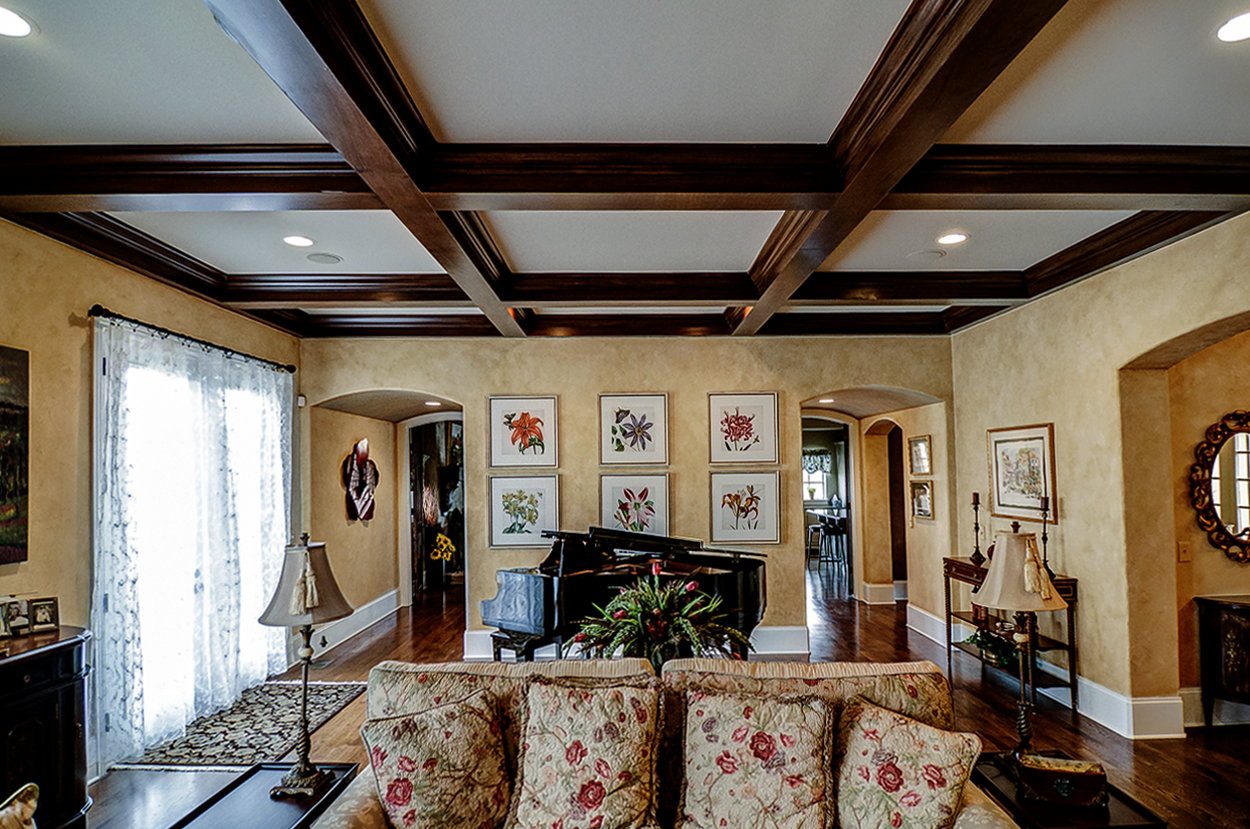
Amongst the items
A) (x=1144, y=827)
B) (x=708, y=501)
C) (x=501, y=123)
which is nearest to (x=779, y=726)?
(x=1144, y=827)

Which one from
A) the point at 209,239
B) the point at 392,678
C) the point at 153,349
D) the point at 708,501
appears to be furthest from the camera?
the point at 708,501

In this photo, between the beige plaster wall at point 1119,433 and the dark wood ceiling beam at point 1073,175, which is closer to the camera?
the dark wood ceiling beam at point 1073,175

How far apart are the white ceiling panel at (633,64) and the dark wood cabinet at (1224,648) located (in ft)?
12.9

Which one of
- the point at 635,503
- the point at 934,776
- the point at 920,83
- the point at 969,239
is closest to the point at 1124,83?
the point at 920,83

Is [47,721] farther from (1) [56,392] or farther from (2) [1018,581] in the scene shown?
(2) [1018,581]

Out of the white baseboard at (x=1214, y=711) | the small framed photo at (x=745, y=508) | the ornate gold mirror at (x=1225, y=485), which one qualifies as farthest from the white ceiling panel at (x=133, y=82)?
the white baseboard at (x=1214, y=711)

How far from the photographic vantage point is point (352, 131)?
2377 mm

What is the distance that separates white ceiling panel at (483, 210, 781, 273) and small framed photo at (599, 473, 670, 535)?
2.19 m

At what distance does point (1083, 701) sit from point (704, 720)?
379cm

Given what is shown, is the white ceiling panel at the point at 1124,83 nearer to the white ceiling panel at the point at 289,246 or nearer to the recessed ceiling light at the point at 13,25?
the white ceiling panel at the point at 289,246

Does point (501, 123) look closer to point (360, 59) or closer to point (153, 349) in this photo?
point (360, 59)

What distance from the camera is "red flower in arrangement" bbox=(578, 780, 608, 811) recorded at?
2.22 m

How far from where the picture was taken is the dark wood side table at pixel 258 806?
2.23m

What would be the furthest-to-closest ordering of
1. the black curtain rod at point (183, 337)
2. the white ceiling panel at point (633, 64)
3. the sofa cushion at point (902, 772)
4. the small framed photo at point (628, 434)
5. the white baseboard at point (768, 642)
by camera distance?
the small framed photo at point (628, 434) → the white baseboard at point (768, 642) → the black curtain rod at point (183, 337) → the sofa cushion at point (902, 772) → the white ceiling panel at point (633, 64)
